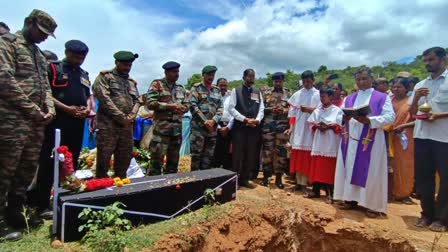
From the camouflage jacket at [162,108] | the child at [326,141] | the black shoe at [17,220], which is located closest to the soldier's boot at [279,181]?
the child at [326,141]

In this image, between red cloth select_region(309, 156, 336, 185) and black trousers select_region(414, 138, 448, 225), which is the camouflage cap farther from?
black trousers select_region(414, 138, 448, 225)

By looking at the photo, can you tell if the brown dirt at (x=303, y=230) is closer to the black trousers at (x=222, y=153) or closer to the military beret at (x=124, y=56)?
the black trousers at (x=222, y=153)

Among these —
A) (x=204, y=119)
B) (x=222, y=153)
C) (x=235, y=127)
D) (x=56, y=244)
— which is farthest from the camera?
(x=222, y=153)

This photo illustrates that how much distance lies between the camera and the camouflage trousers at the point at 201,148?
224 inches

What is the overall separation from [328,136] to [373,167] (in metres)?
0.90

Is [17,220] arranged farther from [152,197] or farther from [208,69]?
[208,69]

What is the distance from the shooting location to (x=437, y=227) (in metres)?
4.16

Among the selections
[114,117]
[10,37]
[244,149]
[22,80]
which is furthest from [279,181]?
[10,37]

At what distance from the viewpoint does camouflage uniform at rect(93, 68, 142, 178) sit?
4.41 metres

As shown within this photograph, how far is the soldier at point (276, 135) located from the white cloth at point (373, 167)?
1410mm

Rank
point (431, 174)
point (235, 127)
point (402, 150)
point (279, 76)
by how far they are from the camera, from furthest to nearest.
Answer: point (279, 76)
point (402, 150)
point (235, 127)
point (431, 174)

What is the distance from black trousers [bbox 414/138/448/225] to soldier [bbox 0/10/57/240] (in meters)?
4.74

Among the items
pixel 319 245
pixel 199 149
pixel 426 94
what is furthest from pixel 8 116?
pixel 426 94

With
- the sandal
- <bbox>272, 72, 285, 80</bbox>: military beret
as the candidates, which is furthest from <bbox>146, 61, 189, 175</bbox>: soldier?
the sandal
